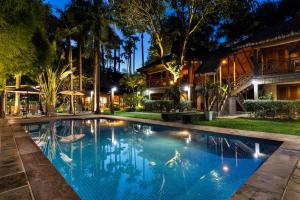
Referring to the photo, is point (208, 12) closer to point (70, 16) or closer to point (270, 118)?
point (270, 118)

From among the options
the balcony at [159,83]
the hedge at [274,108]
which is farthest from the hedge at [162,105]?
the hedge at [274,108]

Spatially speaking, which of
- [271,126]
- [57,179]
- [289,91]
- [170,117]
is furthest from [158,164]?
[289,91]

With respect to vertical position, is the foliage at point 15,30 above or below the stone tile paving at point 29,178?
above

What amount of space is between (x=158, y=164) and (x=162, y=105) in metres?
15.0

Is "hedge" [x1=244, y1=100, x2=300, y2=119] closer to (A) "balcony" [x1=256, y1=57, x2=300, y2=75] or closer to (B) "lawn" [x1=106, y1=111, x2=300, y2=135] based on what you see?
(B) "lawn" [x1=106, y1=111, x2=300, y2=135]

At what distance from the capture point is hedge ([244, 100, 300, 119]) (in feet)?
37.9

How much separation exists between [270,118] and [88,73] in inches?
1118

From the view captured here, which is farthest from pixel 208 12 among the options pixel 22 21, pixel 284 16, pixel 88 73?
pixel 88 73

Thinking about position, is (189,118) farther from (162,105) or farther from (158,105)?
(158,105)

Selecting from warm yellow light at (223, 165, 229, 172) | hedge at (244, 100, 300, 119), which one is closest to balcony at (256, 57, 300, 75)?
hedge at (244, 100, 300, 119)

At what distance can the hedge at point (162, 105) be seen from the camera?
736 inches

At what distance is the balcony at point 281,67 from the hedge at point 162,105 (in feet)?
21.8

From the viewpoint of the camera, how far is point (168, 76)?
77.1ft

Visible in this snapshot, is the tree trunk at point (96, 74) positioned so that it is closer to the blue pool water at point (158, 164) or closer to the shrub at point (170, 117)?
the shrub at point (170, 117)
